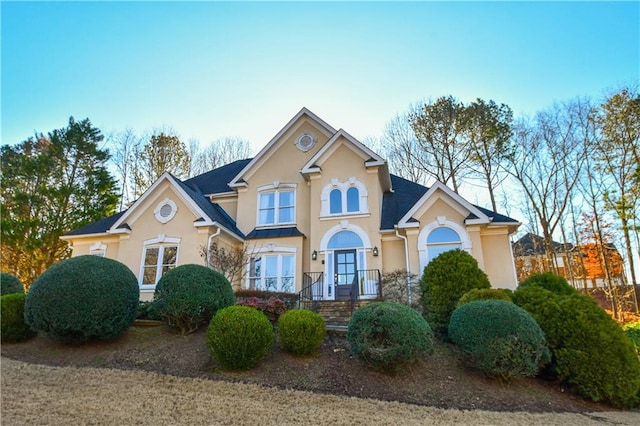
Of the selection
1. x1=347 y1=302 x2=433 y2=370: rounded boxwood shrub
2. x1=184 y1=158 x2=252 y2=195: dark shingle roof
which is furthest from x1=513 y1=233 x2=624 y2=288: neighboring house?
x1=184 y1=158 x2=252 y2=195: dark shingle roof

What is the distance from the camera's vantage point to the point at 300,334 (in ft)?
26.6

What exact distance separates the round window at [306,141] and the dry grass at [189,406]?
41.4ft

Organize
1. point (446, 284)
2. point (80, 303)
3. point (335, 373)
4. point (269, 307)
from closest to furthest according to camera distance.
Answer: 1. point (335, 373)
2. point (80, 303)
3. point (269, 307)
4. point (446, 284)

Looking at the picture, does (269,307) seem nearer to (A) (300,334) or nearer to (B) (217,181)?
(A) (300,334)

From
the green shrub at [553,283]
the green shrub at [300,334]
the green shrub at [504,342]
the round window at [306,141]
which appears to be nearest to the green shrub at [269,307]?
the green shrub at [300,334]

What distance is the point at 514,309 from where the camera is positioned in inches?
312

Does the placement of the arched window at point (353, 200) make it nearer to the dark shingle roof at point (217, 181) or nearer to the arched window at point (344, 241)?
the arched window at point (344, 241)

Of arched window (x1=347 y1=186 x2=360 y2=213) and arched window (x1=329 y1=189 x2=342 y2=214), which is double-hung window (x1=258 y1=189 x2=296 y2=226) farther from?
arched window (x1=347 y1=186 x2=360 y2=213)

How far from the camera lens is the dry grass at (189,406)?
530 cm

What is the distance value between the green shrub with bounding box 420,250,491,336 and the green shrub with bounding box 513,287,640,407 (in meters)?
2.16

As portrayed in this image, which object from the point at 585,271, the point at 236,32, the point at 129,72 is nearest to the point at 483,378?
the point at 236,32

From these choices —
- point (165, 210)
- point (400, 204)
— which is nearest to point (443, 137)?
point (400, 204)

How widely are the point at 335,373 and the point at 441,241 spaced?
7.93m

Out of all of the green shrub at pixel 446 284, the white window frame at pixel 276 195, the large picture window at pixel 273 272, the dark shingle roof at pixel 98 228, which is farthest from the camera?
the white window frame at pixel 276 195
